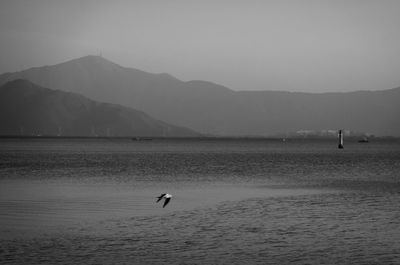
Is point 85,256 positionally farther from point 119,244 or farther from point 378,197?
point 378,197

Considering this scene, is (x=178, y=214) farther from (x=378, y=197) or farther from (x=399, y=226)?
(x=378, y=197)

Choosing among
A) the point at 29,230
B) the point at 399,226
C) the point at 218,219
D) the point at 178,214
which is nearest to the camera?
the point at 29,230

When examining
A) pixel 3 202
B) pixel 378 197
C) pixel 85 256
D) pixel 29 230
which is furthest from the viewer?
pixel 378 197

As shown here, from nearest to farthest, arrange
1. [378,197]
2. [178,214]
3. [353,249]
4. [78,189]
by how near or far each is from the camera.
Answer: [353,249] → [178,214] → [378,197] → [78,189]

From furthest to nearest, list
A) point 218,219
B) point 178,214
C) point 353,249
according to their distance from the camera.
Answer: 1. point 178,214
2. point 218,219
3. point 353,249

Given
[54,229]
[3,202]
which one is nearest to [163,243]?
[54,229]

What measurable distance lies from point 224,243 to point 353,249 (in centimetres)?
548

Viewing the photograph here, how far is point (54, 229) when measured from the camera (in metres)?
29.2

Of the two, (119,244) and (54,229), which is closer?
(119,244)

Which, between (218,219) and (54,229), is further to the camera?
(218,219)

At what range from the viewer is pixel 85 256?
75.7ft

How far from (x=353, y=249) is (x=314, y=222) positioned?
7.25m

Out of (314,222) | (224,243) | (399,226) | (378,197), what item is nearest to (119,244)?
(224,243)

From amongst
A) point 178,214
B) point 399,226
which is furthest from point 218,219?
point 399,226
